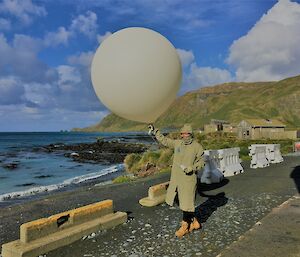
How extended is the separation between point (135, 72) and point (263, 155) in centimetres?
1384

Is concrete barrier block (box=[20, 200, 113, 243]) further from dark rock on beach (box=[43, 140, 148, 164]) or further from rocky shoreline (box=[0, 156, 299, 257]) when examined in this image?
dark rock on beach (box=[43, 140, 148, 164])

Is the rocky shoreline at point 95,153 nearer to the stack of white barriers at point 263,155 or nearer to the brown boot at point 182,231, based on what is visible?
the stack of white barriers at point 263,155

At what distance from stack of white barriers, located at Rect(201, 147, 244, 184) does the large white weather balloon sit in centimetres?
715

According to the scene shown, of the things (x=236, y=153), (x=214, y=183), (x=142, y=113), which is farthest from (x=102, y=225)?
(x=236, y=153)

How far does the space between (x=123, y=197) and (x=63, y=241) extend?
4.66 meters

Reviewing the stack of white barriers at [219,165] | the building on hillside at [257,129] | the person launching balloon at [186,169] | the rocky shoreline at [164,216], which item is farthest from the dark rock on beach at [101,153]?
the person launching balloon at [186,169]

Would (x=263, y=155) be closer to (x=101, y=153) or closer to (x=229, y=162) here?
(x=229, y=162)

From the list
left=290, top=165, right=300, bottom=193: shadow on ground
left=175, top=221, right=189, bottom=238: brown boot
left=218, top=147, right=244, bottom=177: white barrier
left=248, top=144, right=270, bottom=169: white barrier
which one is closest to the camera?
left=175, top=221, right=189, bottom=238: brown boot

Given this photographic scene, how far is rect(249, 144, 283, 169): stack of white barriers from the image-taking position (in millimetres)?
17391

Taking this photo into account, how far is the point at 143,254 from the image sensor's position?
581 centimetres

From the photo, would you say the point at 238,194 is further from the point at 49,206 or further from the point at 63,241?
the point at 63,241

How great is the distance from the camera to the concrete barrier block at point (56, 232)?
5770mm

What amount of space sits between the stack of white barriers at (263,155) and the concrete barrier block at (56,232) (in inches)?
441

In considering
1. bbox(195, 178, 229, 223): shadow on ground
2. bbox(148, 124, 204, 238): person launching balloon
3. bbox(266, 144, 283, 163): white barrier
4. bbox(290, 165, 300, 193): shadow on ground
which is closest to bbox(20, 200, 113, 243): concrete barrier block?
bbox(148, 124, 204, 238): person launching balloon
